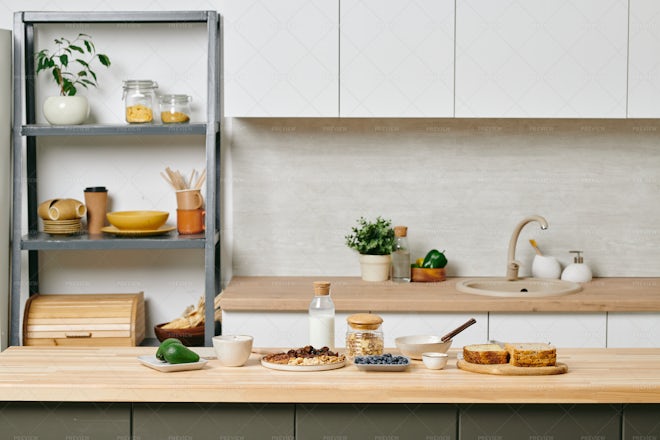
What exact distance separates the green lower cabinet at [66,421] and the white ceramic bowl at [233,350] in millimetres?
311

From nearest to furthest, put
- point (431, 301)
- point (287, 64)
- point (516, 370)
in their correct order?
point (516, 370) < point (431, 301) < point (287, 64)

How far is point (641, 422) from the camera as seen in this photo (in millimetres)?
2359

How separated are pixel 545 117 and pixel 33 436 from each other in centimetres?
272

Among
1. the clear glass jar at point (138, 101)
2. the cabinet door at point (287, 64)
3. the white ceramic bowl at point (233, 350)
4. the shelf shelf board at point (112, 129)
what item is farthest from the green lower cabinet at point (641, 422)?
the clear glass jar at point (138, 101)

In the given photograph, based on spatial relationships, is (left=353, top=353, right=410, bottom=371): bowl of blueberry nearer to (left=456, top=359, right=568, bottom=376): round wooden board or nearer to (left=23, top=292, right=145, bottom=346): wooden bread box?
(left=456, top=359, right=568, bottom=376): round wooden board

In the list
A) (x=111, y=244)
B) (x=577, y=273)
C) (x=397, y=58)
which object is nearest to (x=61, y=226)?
(x=111, y=244)

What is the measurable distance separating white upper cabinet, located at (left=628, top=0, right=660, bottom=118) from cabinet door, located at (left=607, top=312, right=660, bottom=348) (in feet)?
3.11

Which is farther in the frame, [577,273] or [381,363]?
[577,273]

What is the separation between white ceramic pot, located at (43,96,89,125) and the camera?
414 centimetres

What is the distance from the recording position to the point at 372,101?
4043mm

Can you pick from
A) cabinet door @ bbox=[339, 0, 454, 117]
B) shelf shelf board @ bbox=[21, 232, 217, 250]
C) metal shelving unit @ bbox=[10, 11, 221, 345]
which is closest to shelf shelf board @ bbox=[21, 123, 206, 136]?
metal shelving unit @ bbox=[10, 11, 221, 345]

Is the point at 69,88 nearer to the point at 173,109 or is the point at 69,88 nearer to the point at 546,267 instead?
→ the point at 173,109

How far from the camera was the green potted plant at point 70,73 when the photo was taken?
4.14 meters

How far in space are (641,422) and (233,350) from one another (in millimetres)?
1159
